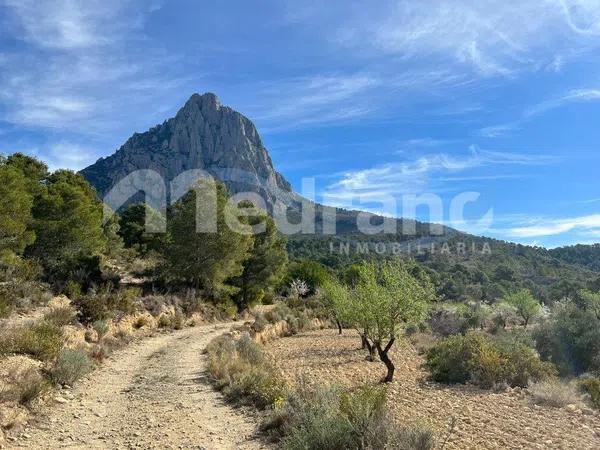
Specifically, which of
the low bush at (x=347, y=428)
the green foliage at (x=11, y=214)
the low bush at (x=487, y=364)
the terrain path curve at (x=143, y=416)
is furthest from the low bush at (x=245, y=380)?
the green foliage at (x=11, y=214)

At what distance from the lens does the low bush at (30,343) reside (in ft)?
36.5

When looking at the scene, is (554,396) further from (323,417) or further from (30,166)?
(30,166)

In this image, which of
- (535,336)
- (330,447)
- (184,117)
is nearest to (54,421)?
(330,447)

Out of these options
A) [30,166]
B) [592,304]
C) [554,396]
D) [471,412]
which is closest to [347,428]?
[471,412]

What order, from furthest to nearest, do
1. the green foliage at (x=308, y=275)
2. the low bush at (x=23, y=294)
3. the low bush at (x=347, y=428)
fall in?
1. the green foliage at (x=308, y=275)
2. the low bush at (x=23, y=294)
3. the low bush at (x=347, y=428)

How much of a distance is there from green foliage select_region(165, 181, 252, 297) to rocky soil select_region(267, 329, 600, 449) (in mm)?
12535

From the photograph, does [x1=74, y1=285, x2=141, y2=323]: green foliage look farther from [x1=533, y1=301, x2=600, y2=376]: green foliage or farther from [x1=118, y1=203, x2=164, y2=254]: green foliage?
[x1=533, y1=301, x2=600, y2=376]: green foliage

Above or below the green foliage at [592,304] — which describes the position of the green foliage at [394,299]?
above

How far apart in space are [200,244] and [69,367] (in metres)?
19.9

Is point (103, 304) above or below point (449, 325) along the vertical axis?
above

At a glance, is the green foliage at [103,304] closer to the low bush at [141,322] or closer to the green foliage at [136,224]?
the low bush at [141,322]

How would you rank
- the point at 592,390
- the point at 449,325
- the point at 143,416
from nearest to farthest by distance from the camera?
the point at 143,416
the point at 592,390
the point at 449,325

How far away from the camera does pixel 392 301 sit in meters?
16.2

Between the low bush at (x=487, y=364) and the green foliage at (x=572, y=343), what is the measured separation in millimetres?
7205
